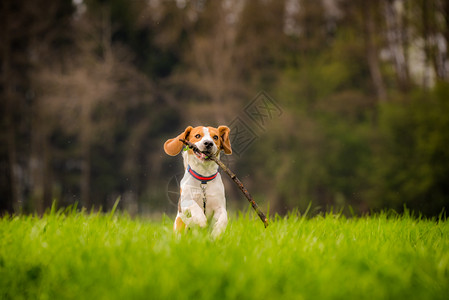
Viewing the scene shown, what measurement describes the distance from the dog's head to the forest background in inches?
489

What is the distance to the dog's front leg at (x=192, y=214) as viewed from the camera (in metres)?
3.34

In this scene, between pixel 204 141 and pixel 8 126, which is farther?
pixel 8 126

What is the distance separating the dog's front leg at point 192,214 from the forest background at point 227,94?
1295cm

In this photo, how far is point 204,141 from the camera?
3502 millimetres

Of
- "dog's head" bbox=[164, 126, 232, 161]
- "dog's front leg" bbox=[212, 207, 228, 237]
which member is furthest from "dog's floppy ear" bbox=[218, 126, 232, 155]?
"dog's front leg" bbox=[212, 207, 228, 237]

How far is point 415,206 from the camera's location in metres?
14.4

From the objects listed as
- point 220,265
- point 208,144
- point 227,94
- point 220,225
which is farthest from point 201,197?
point 227,94

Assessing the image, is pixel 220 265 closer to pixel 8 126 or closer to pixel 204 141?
pixel 204 141

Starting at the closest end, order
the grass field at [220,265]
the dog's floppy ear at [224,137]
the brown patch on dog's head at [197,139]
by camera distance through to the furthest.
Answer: the grass field at [220,265] < the brown patch on dog's head at [197,139] < the dog's floppy ear at [224,137]

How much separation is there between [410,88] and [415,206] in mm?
6554

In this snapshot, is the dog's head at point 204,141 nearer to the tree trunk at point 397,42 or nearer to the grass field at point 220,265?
the grass field at point 220,265

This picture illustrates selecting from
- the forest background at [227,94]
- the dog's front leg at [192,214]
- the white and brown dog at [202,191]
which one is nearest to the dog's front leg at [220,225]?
the white and brown dog at [202,191]

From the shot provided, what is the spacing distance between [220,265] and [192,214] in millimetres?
813

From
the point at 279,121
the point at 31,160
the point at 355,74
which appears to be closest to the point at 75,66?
the point at 31,160
